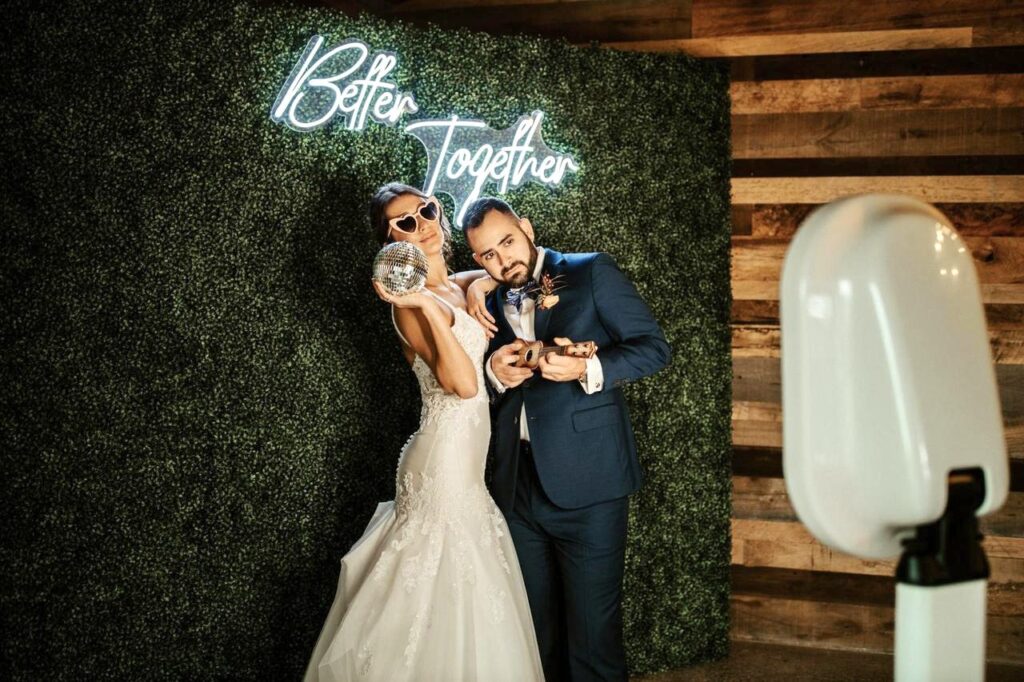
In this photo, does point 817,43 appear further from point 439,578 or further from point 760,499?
point 439,578

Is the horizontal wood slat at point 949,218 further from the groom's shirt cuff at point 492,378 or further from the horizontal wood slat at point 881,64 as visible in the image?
the groom's shirt cuff at point 492,378

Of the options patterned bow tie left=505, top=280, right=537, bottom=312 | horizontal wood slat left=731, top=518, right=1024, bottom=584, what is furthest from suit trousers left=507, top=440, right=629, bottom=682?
horizontal wood slat left=731, top=518, right=1024, bottom=584

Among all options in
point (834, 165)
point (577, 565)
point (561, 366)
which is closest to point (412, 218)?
point (561, 366)

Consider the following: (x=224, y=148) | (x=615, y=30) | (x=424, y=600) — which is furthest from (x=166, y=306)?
(x=615, y=30)

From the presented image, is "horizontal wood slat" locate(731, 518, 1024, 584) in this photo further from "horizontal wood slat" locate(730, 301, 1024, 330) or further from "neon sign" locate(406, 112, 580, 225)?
"neon sign" locate(406, 112, 580, 225)

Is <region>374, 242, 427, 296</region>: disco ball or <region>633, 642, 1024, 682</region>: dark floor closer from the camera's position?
<region>374, 242, 427, 296</region>: disco ball

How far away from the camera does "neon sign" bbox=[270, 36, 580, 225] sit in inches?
124

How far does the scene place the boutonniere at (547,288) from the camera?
262cm

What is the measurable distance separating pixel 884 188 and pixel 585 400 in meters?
1.93

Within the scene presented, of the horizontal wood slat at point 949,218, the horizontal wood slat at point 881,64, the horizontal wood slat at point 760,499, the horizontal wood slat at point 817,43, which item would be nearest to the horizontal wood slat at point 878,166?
the horizontal wood slat at point 949,218

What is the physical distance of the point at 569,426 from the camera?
2.61 metres

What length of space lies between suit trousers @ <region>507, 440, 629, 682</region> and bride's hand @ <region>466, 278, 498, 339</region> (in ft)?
1.27

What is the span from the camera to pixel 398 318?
8.32 feet

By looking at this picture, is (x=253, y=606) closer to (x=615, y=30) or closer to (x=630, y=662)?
(x=630, y=662)
